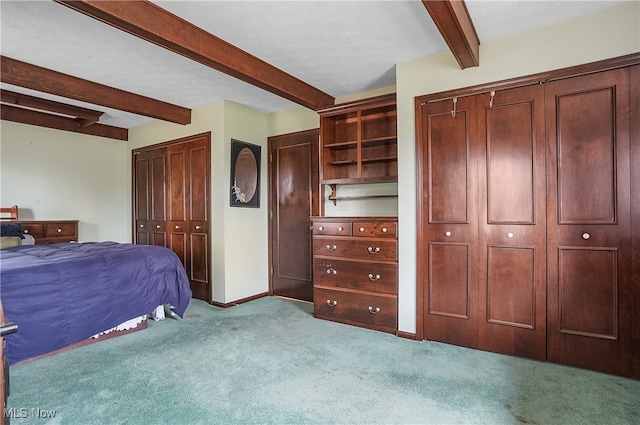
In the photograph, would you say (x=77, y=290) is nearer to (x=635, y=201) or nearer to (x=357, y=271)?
(x=357, y=271)

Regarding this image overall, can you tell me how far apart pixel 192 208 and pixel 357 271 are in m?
2.40

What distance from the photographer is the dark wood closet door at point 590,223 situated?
7.29 ft

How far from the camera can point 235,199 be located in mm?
4168

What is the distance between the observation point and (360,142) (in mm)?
3375

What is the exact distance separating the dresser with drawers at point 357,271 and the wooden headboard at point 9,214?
3.85 m

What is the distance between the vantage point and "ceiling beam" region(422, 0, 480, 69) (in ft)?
6.38

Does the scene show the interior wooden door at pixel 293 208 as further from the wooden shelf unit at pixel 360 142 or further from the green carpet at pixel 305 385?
the green carpet at pixel 305 385

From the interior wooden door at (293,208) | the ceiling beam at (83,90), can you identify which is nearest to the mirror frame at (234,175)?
the interior wooden door at (293,208)

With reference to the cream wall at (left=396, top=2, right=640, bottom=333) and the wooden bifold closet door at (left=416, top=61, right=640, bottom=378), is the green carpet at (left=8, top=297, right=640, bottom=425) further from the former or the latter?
the cream wall at (left=396, top=2, right=640, bottom=333)

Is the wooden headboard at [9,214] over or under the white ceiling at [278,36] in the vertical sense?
under

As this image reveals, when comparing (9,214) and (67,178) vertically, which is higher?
(67,178)

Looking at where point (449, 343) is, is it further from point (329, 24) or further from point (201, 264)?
point (201, 264)

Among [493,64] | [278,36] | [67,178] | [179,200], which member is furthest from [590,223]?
[67,178]

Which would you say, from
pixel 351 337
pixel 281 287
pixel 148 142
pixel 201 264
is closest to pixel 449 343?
pixel 351 337
